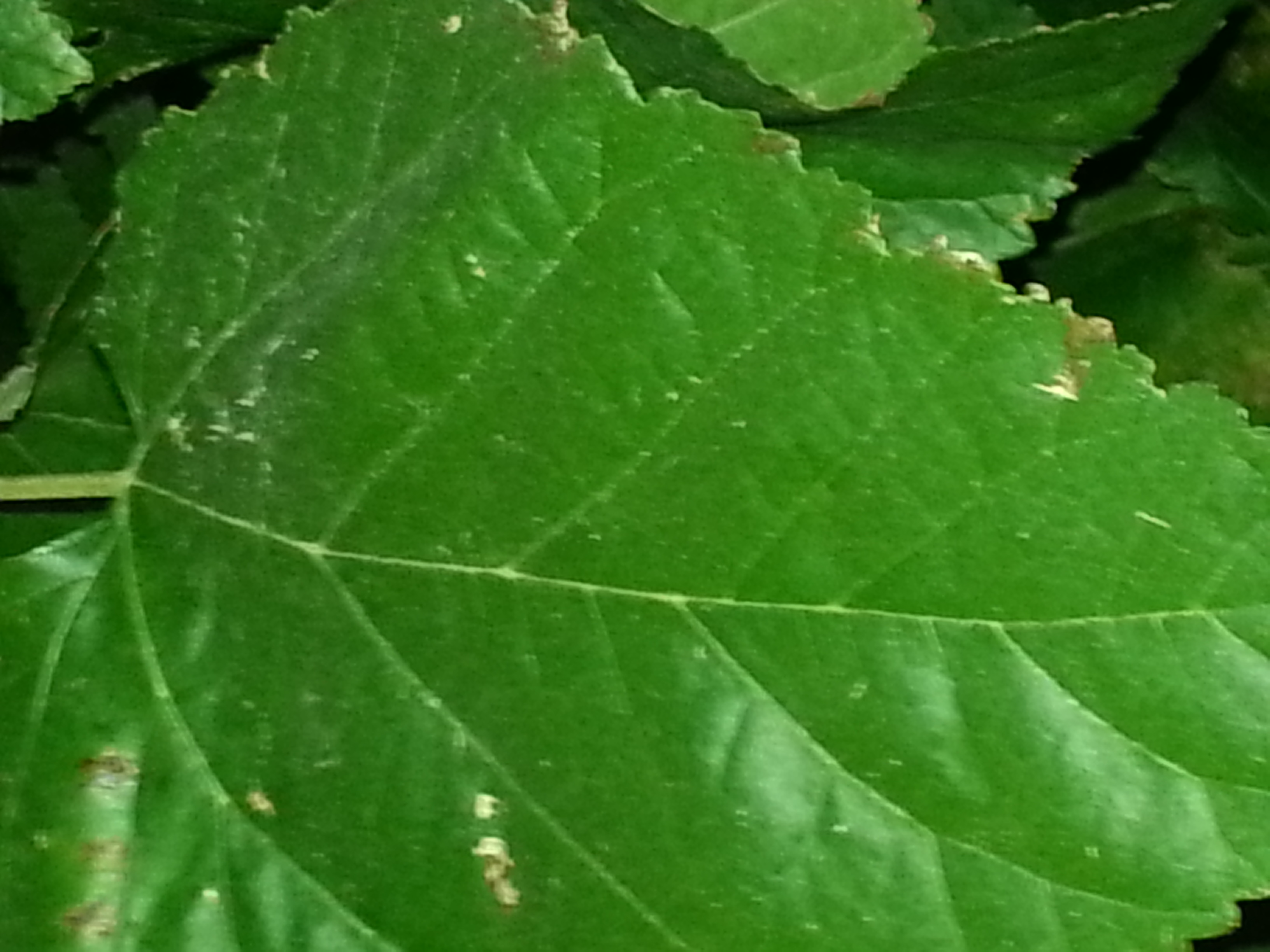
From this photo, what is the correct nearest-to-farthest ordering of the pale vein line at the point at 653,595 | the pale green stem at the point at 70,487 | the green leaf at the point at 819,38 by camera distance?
the pale vein line at the point at 653,595
the pale green stem at the point at 70,487
the green leaf at the point at 819,38

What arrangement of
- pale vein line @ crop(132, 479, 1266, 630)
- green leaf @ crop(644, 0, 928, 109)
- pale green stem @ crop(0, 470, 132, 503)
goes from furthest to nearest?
green leaf @ crop(644, 0, 928, 109) → pale green stem @ crop(0, 470, 132, 503) → pale vein line @ crop(132, 479, 1266, 630)

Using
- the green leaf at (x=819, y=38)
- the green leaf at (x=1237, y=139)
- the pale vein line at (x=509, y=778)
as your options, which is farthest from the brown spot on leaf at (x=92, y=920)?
the green leaf at (x=1237, y=139)

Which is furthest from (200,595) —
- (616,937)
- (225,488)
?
(616,937)

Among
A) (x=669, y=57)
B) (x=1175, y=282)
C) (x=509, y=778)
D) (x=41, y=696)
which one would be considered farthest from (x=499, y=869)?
(x=1175, y=282)

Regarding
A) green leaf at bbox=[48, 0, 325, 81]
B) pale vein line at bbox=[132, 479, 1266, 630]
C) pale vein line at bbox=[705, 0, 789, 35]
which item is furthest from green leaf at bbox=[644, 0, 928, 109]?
pale vein line at bbox=[132, 479, 1266, 630]

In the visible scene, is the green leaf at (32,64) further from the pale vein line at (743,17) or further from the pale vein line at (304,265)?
the pale vein line at (743,17)

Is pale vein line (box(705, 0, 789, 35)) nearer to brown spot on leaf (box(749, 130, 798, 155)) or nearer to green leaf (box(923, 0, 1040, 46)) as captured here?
green leaf (box(923, 0, 1040, 46))

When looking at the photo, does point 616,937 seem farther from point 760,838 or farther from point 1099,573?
point 1099,573
